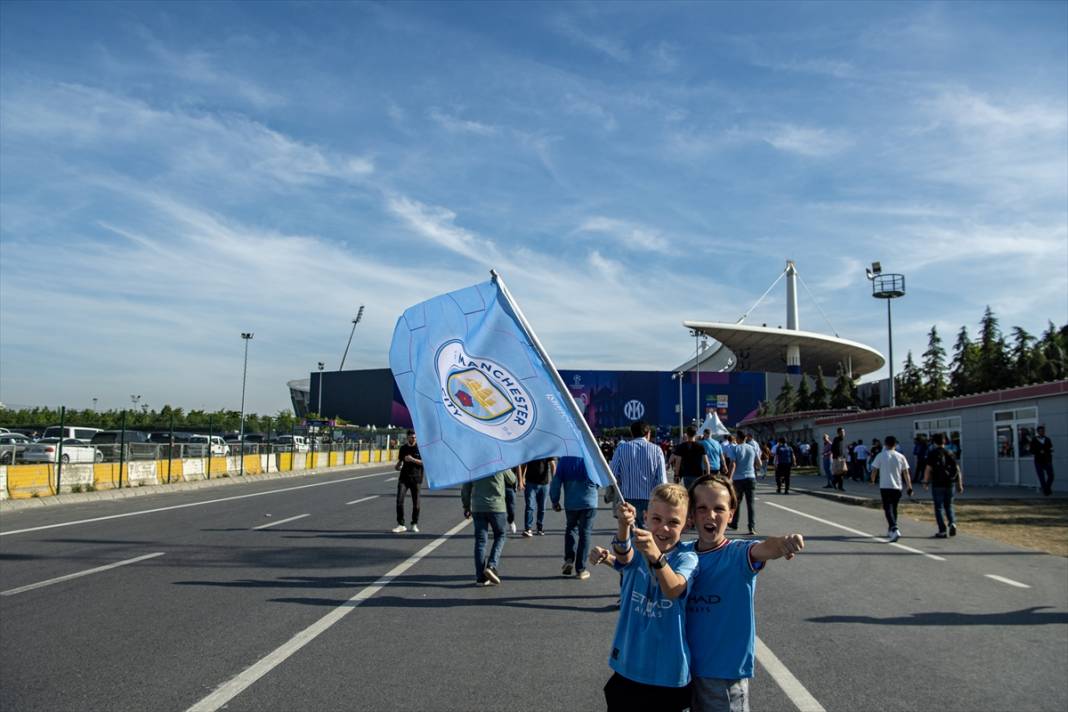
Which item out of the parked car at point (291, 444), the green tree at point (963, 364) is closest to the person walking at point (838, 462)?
the parked car at point (291, 444)

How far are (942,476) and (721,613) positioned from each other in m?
12.0

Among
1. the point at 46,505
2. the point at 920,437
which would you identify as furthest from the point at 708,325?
the point at 46,505

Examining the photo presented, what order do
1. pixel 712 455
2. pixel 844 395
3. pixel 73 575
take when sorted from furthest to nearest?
pixel 844 395, pixel 712 455, pixel 73 575

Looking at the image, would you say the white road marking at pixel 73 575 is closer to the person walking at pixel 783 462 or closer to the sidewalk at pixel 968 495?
the sidewalk at pixel 968 495

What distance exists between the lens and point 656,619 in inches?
115

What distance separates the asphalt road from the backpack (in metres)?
1.01

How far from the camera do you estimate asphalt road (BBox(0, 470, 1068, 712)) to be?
5.05 m

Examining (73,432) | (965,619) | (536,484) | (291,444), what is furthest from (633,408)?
(965,619)

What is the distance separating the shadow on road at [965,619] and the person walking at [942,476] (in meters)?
5.83

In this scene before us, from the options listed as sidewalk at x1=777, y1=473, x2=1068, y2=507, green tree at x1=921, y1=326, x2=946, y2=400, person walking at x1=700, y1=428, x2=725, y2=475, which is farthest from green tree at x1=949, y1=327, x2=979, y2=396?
person walking at x1=700, y1=428, x2=725, y2=475

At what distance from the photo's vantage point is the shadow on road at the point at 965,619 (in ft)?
23.4

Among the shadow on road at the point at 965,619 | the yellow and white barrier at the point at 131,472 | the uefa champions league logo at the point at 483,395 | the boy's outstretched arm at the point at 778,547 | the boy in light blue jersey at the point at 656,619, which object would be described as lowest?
the shadow on road at the point at 965,619

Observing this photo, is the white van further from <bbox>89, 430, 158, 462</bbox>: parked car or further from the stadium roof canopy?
the stadium roof canopy

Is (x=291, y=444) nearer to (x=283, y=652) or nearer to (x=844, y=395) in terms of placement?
(x=283, y=652)
